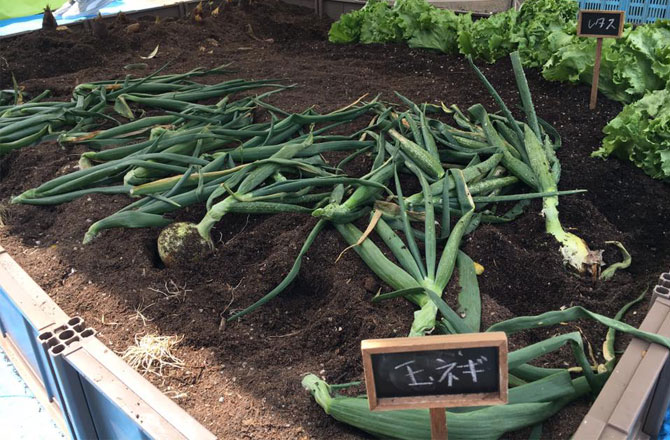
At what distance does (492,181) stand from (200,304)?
1.20 m

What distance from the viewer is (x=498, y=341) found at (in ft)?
3.18

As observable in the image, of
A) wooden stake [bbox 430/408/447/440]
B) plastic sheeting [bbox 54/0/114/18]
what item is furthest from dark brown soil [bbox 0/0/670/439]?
plastic sheeting [bbox 54/0/114/18]

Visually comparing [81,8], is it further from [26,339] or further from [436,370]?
[436,370]

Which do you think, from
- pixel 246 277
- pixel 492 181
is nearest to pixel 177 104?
pixel 246 277

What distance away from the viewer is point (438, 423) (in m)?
1.09

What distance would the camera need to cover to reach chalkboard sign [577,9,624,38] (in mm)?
2738

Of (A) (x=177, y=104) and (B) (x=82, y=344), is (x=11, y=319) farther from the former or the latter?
(A) (x=177, y=104)

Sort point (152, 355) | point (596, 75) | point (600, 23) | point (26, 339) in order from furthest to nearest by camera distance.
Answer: point (596, 75) → point (600, 23) → point (26, 339) → point (152, 355)

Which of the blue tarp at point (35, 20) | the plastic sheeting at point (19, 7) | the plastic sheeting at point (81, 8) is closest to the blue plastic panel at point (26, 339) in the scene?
the blue tarp at point (35, 20)

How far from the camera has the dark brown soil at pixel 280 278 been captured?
5.01 feet

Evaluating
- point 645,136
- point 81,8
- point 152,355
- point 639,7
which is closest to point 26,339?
point 152,355

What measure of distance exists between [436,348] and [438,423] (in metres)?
0.20

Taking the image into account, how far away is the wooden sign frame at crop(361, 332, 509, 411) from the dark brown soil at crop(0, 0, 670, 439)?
0.38m

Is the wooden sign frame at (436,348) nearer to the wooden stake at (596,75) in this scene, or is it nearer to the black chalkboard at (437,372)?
the black chalkboard at (437,372)
